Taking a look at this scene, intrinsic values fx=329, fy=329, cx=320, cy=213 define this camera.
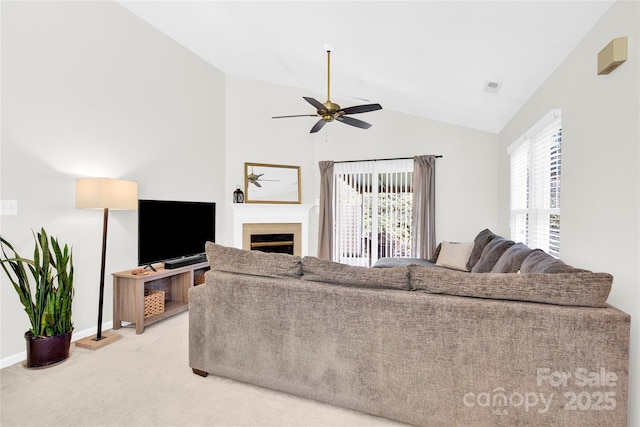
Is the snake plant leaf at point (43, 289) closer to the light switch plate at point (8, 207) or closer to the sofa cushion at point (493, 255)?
the light switch plate at point (8, 207)

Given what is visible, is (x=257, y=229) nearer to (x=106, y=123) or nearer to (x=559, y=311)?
(x=106, y=123)

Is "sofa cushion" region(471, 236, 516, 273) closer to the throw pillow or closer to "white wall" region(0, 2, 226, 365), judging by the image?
the throw pillow

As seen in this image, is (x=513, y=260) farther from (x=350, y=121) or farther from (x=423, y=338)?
(x=350, y=121)

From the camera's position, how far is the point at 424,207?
529 cm

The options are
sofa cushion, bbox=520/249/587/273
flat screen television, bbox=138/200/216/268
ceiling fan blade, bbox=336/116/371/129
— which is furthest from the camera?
ceiling fan blade, bbox=336/116/371/129

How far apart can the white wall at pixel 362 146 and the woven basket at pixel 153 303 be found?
6.04 ft

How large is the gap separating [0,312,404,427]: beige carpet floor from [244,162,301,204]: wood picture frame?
320cm

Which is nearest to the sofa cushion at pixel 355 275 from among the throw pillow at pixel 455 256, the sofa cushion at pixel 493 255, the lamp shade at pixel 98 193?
the sofa cushion at pixel 493 255

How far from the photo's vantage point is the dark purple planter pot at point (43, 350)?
2502 millimetres

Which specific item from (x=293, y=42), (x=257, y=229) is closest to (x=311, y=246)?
(x=257, y=229)

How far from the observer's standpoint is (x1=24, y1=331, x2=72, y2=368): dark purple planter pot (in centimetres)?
250

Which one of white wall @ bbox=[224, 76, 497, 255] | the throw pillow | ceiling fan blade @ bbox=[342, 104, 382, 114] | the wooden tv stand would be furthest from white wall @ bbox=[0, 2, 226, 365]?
the throw pillow

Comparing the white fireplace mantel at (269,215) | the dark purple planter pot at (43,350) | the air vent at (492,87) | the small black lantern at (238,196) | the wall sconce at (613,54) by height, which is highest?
the air vent at (492,87)

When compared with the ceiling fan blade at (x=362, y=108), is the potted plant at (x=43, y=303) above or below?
below
